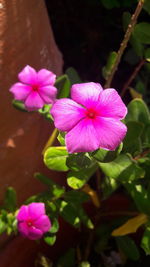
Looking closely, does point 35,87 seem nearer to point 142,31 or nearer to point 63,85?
point 63,85

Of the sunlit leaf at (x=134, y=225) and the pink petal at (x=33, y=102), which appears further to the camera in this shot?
the sunlit leaf at (x=134, y=225)

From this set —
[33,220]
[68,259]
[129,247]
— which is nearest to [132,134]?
[33,220]

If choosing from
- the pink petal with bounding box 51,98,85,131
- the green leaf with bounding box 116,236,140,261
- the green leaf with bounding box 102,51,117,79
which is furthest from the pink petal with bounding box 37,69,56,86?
the green leaf with bounding box 116,236,140,261

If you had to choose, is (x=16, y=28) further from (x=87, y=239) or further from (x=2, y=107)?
(x=87, y=239)

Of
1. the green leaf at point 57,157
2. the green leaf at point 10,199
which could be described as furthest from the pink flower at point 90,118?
the green leaf at point 10,199

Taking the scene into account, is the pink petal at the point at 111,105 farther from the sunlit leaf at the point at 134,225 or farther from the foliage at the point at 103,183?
the sunlit leaf at the point at 134,225
